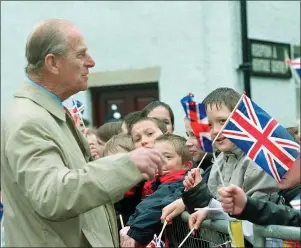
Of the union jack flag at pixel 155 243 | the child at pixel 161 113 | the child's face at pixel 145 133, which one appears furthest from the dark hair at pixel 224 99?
the child at pixel 161 113

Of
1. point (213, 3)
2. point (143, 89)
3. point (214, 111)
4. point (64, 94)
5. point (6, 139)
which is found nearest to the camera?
point (6, 139)

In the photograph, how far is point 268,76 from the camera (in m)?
12.3

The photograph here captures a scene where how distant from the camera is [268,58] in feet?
40.5

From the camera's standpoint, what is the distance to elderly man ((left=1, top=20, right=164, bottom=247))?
12.1ft

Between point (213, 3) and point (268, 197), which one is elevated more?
point (213, 3)

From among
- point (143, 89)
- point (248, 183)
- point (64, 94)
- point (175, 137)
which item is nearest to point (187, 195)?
point (248, 183)

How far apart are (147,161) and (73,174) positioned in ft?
1.00

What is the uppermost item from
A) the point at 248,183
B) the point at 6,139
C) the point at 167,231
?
the point at 6,139

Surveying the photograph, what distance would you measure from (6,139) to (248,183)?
52.0 inches

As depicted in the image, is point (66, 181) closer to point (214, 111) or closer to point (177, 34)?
point (214, 111)

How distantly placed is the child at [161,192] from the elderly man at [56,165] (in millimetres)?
953

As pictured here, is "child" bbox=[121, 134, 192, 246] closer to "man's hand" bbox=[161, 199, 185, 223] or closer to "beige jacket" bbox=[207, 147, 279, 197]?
"man's hand" bbox=[161, 199, 185, 223]

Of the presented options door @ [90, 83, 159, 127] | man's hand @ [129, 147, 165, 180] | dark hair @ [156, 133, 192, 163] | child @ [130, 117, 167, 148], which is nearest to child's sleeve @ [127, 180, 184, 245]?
dark hair @ [156, 133, 192, 163]

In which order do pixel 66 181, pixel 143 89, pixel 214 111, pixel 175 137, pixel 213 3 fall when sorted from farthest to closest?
pixel 143 89, pixel 213 3, pixel 175 137, pixel 214 111, pixel 66 181
